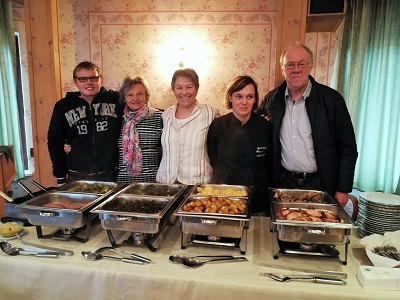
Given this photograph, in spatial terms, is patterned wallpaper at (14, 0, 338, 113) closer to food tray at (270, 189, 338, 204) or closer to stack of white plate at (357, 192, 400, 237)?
food tray at (270, 189, 338, 204)

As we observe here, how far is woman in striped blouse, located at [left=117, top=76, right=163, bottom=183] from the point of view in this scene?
6.72 feet

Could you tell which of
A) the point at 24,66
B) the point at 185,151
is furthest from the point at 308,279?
the point at 24,66

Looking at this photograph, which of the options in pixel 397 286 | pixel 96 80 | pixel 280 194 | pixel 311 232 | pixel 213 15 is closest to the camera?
pixel 397 286

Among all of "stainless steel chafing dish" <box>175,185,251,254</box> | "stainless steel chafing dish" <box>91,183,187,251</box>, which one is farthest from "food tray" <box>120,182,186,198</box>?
"stainless steel chafing dish" <box>175,185,251,254</box>

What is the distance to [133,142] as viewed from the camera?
6.68ft

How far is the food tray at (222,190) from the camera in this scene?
4.96 ft

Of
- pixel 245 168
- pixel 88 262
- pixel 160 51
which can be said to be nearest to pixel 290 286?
pixel 88 262

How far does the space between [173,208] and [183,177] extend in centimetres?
55

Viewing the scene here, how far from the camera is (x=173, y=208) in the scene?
1422mm

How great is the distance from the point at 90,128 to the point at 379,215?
1.78 meters

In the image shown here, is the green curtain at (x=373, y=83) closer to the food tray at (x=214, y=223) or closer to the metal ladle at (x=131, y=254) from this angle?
the food tray at (x=214, y=223)

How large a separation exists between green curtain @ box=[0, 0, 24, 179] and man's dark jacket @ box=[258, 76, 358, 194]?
3.86 meters

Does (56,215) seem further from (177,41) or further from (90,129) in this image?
(177,41)

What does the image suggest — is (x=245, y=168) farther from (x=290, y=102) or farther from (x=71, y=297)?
(x=71, y=297)
